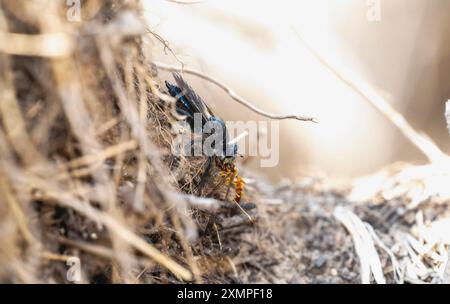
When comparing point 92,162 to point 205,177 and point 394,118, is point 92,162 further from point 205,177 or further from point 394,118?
point 394,118

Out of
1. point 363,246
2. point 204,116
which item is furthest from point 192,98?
point 363,246

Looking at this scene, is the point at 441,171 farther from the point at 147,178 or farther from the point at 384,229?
the point at 147,178

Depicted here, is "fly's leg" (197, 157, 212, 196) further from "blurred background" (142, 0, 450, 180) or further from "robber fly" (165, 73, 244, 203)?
"blurred background" (142, 0, 450, 180)

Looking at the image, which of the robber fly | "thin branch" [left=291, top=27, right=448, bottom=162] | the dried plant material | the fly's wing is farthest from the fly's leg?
"thin branch" [left=291, top=27, right=448, bottom=162]

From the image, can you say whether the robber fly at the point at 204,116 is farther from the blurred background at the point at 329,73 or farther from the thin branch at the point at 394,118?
the blurred background at the point at 329,73

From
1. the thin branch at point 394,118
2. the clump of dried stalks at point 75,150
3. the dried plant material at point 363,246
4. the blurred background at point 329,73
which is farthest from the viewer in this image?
the blurred background at point 329,73

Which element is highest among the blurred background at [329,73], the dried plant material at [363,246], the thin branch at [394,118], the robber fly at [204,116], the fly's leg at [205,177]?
the blurred background at [329,73]

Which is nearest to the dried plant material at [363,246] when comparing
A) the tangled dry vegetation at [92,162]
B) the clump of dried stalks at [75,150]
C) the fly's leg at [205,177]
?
the tangled dry vegetation at [92,162]
